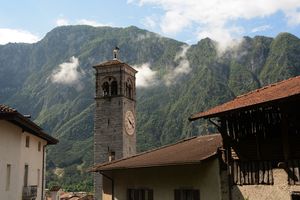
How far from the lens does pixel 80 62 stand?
636 ft

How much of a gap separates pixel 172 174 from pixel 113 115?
23.0 m

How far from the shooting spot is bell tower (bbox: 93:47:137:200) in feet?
132

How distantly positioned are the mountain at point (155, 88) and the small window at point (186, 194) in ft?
272

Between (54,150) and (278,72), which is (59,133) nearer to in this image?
(54,150)

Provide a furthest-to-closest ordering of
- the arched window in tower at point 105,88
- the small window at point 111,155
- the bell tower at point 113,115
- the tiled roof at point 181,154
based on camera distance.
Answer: the arched window in tower at point 105,88 → the bell tower at point 113,115 → the small window at point 111,155 → the tiled roof at point 181,154

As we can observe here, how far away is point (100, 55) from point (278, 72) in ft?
277

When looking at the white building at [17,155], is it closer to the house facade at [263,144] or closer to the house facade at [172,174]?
the house facade at [172,174]

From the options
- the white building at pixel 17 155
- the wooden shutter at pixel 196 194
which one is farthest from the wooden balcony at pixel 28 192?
the wooden shutter at pixel 196 194

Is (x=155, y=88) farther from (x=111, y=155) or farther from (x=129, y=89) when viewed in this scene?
(x=111, y=155)

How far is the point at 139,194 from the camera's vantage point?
66.5 ft

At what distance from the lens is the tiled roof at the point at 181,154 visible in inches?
679

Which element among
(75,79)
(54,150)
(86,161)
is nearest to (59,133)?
(54,150)

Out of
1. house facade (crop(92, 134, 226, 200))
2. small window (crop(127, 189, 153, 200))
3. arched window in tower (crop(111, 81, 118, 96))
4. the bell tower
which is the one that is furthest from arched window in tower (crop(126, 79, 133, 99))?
small window (crop(127, 189, 153, 200))

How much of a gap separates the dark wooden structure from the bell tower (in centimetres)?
2384
